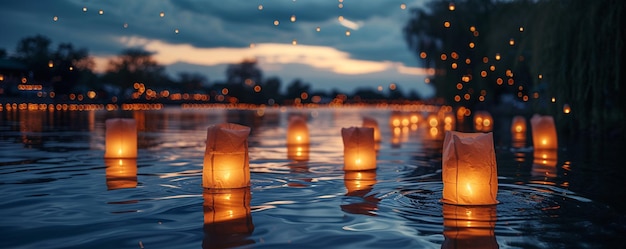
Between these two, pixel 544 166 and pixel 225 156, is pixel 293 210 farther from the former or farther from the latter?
pixel 544 166

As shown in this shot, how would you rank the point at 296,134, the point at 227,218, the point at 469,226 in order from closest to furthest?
the point at 469,226 < the point at 227,218 < the point at 296,134

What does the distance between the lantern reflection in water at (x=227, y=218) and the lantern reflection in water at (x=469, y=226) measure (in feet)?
6.44

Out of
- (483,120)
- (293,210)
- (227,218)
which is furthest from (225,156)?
(483,120)

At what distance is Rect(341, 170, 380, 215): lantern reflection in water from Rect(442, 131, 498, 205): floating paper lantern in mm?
1054

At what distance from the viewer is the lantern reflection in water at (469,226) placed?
603 cm

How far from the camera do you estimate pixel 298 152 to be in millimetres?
16734

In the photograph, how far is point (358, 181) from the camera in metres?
10.7

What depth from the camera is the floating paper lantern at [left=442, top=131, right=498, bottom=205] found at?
7.95 m

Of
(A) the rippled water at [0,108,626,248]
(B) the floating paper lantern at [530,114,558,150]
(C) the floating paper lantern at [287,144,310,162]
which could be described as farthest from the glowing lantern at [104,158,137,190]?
(B) the floating paper lantern at [530,114,558,150]

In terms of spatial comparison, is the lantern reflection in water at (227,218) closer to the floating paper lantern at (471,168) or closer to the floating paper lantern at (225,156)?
the floating paper lantern at (225,156)

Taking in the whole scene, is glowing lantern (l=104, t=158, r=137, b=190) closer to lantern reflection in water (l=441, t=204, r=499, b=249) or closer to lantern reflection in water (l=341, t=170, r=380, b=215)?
lantern reflection in water (l=341, t=170, r=380, b=215)

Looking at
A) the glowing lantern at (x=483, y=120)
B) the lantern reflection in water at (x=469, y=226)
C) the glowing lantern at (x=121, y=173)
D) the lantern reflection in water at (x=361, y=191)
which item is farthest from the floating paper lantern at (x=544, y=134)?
the glowing lantern at (x=483, y=120)

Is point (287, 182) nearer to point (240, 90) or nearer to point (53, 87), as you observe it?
point (53, 87)

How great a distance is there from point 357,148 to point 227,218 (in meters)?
5.24
